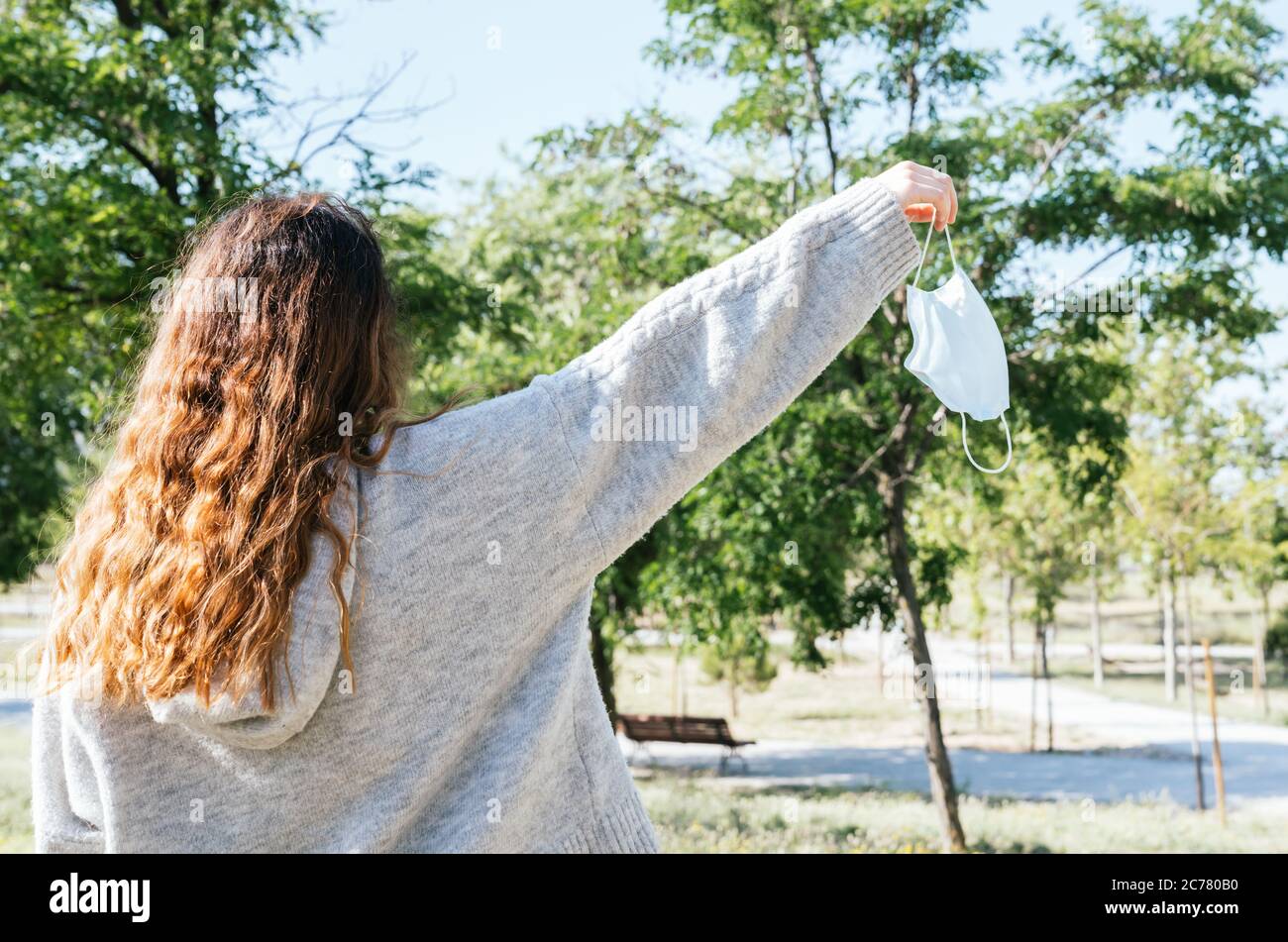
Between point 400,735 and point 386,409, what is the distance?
0.35 metres

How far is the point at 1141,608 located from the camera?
2681 centimetres

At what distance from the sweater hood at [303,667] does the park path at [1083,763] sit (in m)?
11.6

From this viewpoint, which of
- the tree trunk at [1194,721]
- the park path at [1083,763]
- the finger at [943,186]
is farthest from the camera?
the park path at [1083,763]

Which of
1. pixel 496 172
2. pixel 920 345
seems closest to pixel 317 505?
pixel 920 345

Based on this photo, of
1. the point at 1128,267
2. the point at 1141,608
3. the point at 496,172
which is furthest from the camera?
the point at 1141,608

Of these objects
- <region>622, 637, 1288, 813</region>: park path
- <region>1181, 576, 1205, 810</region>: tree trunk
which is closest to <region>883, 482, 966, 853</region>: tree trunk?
<region>1181, 576, 1205, 810</region>: tree trunk

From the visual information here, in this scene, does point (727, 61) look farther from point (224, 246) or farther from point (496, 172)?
point (496, 172)

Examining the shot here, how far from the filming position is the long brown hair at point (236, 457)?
1073 millimetres

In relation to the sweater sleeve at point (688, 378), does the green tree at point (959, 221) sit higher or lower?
higher

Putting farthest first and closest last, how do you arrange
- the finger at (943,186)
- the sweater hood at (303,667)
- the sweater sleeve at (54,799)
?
the finger at (943,186), the sweater sleeve at (54,799), the sweater hood at (303,667)

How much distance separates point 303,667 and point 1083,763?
14.9 m

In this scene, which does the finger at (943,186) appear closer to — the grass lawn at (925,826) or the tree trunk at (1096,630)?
the grass lawn at (925,826)

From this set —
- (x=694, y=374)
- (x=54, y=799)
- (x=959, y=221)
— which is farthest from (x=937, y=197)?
(x=959, y=221)

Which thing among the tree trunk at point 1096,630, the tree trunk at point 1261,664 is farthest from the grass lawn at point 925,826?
the tree trunk at point 1261,664
